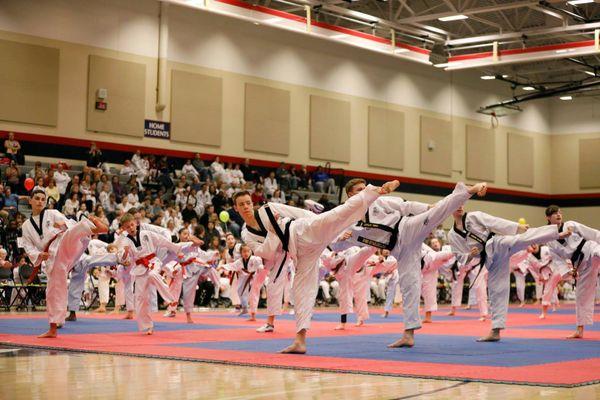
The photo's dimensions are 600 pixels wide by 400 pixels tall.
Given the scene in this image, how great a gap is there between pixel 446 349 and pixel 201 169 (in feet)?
56.2

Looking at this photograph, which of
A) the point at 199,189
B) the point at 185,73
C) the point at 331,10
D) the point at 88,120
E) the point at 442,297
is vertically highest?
the point at 331,10

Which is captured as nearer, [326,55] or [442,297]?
[442,297]

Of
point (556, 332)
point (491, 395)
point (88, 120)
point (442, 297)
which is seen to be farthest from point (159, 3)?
point (491, 395)

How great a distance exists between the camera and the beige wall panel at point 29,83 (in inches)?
886

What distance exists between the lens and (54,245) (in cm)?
1045

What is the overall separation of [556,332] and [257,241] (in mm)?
5740

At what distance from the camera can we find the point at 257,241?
892cm

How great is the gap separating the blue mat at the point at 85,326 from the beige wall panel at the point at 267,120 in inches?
557

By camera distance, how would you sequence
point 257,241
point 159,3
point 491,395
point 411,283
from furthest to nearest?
1. point 159,3
2. point 411,283
3. point 257,241
4. point 491,395

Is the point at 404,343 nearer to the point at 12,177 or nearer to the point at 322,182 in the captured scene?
the point at 12,177

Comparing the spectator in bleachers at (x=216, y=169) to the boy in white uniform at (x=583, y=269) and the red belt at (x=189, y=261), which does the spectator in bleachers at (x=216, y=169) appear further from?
the boy in white uniform at (x=583, y=269)

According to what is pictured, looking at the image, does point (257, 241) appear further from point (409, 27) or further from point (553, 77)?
point (553, 77)

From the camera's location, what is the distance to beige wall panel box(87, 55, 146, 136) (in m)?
A: 24.1

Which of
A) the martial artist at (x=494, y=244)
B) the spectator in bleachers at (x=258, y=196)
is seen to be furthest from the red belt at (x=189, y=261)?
the spectator in bleachers at (x=258, y=196)
